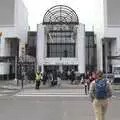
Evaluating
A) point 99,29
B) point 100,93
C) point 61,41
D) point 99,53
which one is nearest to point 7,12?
point 61,41

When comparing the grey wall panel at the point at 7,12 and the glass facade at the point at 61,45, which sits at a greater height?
the grey wall panel at the point at 7,12

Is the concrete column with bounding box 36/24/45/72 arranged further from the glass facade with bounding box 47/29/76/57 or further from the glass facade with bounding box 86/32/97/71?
the glass facade with bounding box 86/32/97/71

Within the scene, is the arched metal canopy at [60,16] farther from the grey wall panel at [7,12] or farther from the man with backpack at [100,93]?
the man with backpack at [100,93]

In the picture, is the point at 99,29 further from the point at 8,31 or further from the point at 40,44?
the point at 8,31

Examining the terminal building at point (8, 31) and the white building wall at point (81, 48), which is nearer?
the terminal building at point (8, 31)

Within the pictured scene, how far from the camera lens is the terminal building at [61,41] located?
79.6 metres

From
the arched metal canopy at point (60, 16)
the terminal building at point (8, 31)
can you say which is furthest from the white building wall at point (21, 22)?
the arched metal canopy at point (60, 16)

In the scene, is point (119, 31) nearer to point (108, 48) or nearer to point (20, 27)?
point (108, 48)

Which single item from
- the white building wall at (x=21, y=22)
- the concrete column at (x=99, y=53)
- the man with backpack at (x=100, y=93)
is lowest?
the man with backpack at (x=100, y=93)

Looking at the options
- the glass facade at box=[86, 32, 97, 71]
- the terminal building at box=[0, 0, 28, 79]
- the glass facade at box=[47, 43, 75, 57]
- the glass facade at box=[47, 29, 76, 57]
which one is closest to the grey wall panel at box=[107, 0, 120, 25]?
the glass facade at box=[47, 29, 76, 57]

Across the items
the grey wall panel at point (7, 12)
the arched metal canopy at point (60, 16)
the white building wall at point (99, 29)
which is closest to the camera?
the grey wall panel at point (7, 12)

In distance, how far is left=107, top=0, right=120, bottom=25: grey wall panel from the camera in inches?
3022

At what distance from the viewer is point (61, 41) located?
82688 millimetres

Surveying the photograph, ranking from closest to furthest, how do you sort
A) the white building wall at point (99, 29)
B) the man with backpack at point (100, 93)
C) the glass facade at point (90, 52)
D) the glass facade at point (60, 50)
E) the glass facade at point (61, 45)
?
1. the man with backpack at point (100, 93)
2. the white building wall at point (99, 29)
3. the glass facade at point (61, 45)
4. the glass facade at point (60, 50)
5. the glass facade at point (90, 52)
